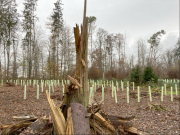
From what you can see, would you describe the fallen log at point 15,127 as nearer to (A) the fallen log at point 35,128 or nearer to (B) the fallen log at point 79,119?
(A) the fallen log at point 35,128

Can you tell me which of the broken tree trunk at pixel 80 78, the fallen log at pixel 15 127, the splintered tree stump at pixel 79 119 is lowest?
the fallen log at pixel 15 127

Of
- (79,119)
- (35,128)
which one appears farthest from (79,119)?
(35,128)

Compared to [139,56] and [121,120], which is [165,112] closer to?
[121,120]

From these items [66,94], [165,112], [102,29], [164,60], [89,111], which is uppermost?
[102,29]

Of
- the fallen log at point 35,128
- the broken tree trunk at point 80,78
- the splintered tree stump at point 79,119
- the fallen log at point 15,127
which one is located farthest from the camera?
the broken tree trunk at point 80,78

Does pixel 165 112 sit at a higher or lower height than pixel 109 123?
lower

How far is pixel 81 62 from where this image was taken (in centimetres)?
331

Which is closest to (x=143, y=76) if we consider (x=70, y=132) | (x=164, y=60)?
(x=70, y=132)

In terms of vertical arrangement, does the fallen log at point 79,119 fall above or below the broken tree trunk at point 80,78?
below

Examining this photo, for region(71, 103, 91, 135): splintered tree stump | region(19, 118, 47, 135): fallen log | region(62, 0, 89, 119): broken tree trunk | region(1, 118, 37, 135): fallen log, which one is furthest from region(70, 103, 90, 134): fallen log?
region(1, 118, 37, 135): fallen log

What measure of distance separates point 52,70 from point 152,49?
2097 centimetres

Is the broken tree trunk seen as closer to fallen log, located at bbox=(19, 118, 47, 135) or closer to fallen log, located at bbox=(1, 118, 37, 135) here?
fallen log, located at bbox=(19, 118, 47, 135)

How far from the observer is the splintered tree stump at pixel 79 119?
8.45ft

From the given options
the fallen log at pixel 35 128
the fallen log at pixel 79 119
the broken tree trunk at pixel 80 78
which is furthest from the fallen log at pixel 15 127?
the fallen log at pixel 79 119
